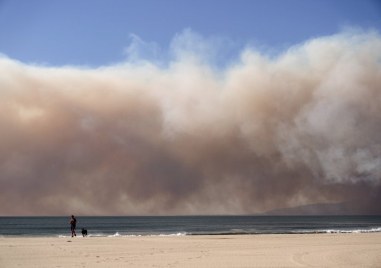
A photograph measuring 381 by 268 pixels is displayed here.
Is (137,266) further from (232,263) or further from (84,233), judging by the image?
(84,233)

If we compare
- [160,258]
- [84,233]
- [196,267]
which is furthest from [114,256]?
[84,233]

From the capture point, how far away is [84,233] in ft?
145

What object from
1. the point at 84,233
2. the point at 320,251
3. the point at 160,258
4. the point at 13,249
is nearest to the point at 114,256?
the point at 160,258

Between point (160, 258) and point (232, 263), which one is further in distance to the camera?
point (160, 258)

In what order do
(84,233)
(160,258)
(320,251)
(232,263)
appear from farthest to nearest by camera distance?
(84,233)
(320,251)
(160,258)
(232,263)

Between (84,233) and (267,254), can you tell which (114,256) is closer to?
(267,254)

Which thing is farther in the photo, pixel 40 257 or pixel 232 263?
pixel 40 257

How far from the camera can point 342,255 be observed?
24.7 m

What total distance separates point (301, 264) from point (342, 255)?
17.3 ft

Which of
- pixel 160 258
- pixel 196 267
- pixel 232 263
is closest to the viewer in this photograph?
pixel 196 267

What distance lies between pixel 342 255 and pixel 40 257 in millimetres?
16335

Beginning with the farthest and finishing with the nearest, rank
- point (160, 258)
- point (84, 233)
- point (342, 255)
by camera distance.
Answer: point (84, 233)
point (342, 255)
point (160, 258)

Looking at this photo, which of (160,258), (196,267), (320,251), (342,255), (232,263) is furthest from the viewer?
(320,251)

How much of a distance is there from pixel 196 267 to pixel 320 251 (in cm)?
1037
